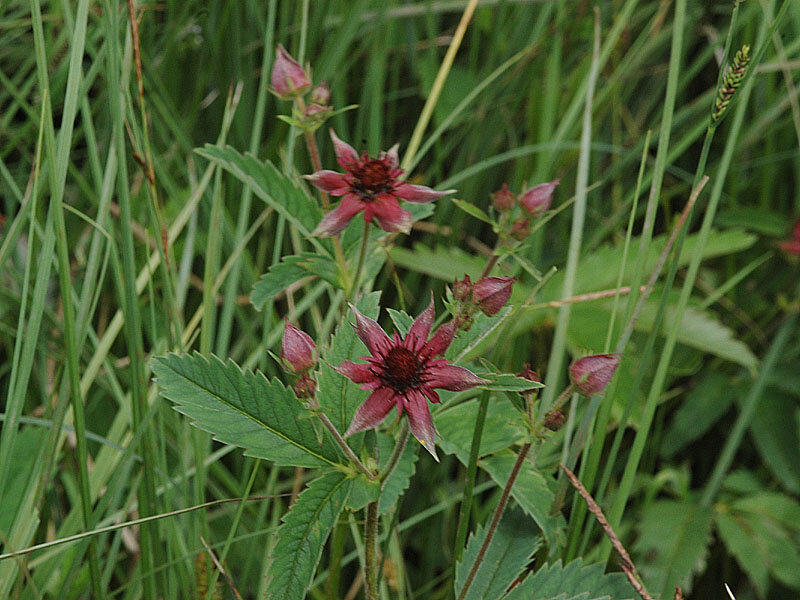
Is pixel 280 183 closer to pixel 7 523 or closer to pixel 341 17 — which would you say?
pixel 7 523

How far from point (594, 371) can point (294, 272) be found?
346mm

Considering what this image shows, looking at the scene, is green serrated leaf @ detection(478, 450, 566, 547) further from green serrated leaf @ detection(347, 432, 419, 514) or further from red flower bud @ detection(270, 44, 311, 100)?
red flower bud @ detection(270, 44, 311, 100)

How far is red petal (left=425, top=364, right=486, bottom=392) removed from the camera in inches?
21.7

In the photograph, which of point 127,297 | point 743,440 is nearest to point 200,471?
point 127,297

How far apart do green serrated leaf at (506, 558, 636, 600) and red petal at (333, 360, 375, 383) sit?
267mm

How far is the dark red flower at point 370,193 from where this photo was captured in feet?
2.23

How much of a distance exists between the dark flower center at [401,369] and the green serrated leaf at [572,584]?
0.25 metres

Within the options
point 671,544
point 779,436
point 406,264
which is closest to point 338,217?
point 406,264

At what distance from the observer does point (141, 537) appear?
808 millimetres

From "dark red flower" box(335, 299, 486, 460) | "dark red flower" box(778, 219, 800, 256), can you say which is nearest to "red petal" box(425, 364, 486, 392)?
"dark red flower" box(335, 299, 486, 460)

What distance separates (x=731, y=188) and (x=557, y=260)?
1.39ft

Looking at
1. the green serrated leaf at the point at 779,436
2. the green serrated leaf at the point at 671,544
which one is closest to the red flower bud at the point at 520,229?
the green serrated leaf at the point at 671,544

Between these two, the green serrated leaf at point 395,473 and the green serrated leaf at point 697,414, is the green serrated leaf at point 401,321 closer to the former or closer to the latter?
the green serrated leaf at point 395,473

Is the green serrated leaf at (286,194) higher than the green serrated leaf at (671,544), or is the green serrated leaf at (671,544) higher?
the green serrated leaf at (286,194)
